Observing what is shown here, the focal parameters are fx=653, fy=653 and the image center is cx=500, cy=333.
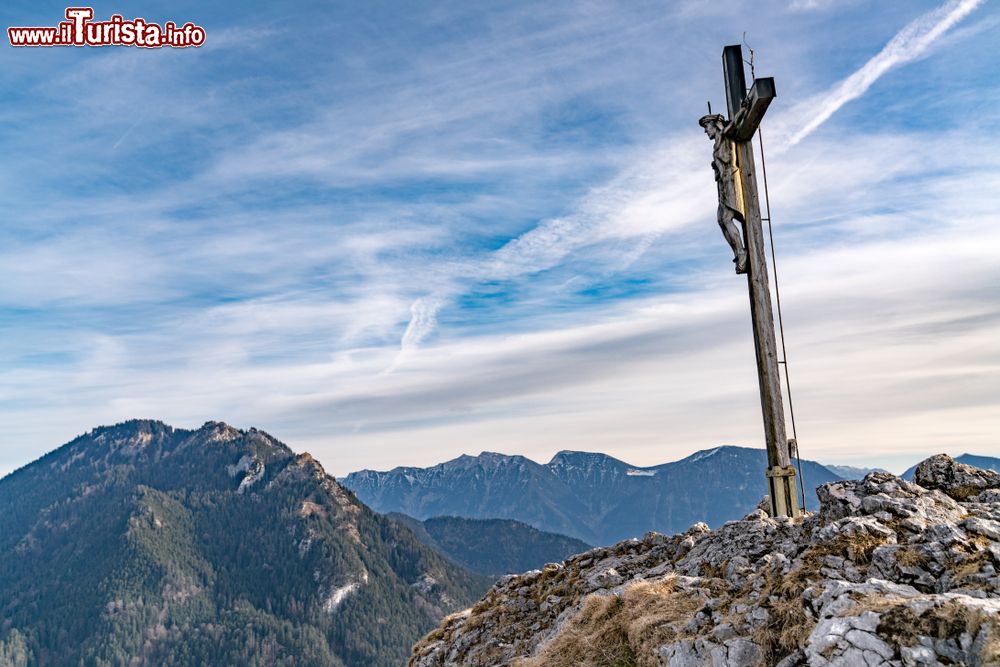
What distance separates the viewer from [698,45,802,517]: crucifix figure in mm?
15656

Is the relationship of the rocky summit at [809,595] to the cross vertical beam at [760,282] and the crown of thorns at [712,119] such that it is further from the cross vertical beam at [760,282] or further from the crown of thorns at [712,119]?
the crown of thorns at [712,119]

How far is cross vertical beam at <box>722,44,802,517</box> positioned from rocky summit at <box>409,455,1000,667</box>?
1.01 m

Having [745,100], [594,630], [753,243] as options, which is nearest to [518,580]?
[594,630]

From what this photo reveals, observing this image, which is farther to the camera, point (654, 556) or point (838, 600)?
point (654, 556)

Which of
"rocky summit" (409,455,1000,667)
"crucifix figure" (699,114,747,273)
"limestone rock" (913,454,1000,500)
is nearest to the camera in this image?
"rocky summit" (409,455,1000,667)

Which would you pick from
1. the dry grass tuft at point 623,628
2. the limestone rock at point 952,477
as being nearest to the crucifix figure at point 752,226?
the limestone rock at point 952,477

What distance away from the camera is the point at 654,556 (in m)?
15.6

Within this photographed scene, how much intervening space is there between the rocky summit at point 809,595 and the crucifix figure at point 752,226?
1.27 meters

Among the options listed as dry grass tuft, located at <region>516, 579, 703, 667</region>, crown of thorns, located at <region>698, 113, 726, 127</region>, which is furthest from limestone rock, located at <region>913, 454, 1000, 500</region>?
crown of thorns, located at <region>698, 113, 726, 127</region>

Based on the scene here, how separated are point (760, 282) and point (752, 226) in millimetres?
1458

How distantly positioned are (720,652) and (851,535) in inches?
127

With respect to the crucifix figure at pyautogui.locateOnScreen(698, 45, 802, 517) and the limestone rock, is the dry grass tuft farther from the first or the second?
the limestone rock

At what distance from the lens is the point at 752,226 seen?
659 inches

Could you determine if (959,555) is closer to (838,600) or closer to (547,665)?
(838,600)
